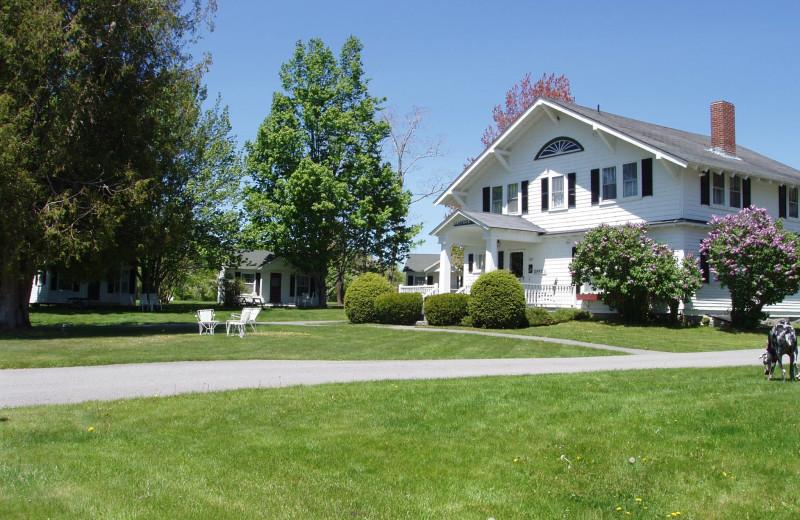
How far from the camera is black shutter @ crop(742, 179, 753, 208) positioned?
26.7 m

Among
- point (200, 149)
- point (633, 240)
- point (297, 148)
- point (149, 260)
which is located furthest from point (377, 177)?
point (633, 240)

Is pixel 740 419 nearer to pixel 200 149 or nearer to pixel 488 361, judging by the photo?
pixel 488 361

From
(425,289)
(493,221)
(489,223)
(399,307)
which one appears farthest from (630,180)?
(399,307)

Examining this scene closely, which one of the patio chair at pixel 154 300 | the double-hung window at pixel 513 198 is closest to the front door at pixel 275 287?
the patio chair at pixel 154 300

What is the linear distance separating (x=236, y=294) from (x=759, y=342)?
32.3 metres

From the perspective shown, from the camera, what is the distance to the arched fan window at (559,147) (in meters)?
28.2

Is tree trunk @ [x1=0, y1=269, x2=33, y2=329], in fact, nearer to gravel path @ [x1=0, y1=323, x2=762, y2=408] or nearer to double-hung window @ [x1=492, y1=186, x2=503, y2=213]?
gravel path @ [x1=0, y1=323, x2=762, y2=408]

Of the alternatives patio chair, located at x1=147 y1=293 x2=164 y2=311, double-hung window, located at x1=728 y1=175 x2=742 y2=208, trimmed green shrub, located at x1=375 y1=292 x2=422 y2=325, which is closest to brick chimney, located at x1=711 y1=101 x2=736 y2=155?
double-hung window, located at x1=728 y1=175 x2=742 y2=208

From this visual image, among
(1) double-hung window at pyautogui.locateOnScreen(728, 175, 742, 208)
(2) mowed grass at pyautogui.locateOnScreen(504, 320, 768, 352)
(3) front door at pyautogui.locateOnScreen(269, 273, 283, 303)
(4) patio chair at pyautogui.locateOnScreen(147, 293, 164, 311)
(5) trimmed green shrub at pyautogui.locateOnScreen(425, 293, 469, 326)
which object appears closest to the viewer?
(2) mowed grass at pyautogui.locateOnScreen(504, 320, 768, 352)

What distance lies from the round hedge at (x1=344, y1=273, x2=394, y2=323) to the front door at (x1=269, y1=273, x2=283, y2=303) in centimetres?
2060

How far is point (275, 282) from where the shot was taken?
159 ft

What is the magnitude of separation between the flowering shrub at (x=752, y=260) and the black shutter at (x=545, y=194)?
7.15 meters

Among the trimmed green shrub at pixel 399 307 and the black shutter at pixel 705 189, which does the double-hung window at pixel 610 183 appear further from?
the trimmed green shrub at pixel 399 307

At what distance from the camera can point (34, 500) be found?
493 cm
